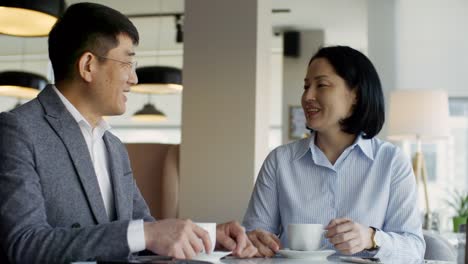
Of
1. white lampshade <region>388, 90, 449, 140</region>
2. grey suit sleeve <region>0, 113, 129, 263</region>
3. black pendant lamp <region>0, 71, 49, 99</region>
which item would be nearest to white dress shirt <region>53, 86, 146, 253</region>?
grey suit sleeve <region>0, 113, 129, 263</region>

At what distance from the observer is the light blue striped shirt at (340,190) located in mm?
1904

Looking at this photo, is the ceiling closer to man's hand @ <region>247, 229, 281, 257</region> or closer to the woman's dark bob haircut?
the woman's dark bob haircut

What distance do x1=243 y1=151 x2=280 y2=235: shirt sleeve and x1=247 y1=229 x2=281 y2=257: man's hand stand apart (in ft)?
1.07

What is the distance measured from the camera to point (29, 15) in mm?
3660

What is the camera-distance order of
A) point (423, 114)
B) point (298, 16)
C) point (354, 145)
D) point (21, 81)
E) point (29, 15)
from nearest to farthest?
1. point (354, 145)
2. point (29, 15)
3. point (423, 114)
4. point (21, 81)
5. point (298, 16)

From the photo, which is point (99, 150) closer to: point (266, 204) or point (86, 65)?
point (86, 65)

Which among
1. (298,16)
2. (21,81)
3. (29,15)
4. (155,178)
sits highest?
(298,16)

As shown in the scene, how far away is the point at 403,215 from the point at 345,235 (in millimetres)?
387

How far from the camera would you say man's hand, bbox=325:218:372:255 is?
1.57m

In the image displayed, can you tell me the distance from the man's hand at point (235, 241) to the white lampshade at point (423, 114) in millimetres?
3333

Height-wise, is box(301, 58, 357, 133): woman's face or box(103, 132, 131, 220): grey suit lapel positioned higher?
box(301, 58, 357, 133): woman's face

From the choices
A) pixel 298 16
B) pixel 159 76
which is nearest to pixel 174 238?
pixel 159 76

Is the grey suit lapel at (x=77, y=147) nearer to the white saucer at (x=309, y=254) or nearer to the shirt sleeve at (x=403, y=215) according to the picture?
the white saucer at (x=309, y=254)

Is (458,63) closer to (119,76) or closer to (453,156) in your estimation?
(453,156)
